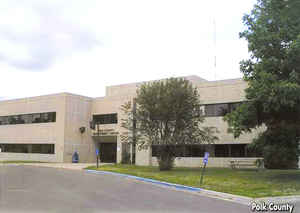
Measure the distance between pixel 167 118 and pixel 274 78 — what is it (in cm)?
954

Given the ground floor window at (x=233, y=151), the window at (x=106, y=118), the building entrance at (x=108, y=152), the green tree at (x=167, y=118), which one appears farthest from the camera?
the building entrance at (x=108, y=152)

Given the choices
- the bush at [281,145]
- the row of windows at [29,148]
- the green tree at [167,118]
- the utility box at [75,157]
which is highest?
the green tree at [167,118]

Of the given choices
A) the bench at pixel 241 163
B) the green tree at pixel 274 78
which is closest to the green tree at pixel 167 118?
the bench at pixel 241 163

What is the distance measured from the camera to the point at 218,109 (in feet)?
102

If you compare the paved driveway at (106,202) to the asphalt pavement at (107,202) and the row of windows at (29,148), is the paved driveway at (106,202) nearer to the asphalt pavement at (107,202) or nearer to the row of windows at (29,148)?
the asphalt pavement at (107,202)

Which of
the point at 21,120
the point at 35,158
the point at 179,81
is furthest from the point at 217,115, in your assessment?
the point at 21,120

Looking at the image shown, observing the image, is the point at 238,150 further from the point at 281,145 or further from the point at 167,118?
the point at 281,145

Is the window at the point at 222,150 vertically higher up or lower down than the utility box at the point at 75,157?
higher up

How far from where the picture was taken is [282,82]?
16.6 metres

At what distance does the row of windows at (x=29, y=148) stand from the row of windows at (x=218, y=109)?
1931 centimetres

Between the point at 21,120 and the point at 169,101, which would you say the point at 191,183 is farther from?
the point at 21,120

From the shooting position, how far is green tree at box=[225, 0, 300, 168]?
1709 cm

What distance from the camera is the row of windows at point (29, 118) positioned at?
41.1 meters

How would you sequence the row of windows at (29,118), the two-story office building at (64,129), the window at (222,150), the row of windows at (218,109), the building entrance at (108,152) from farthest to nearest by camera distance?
the building entrance at (108,152) < the row of windows at (29,118) < the two-story office building at (64,129) < the row of windows at (218,109) < the window at (222,150)
